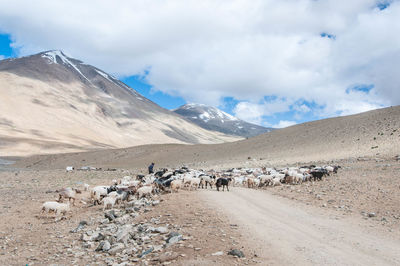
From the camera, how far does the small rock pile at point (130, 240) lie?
8.42 m

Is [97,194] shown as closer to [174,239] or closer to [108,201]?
[108,201]

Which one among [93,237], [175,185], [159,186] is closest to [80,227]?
[93,237]

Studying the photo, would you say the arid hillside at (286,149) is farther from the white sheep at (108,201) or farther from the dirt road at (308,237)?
the white sheep at (108,201)

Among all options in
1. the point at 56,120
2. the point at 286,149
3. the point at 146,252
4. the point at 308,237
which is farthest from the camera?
the point at 56,120

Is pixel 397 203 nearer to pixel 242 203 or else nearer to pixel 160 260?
pixel 242 203

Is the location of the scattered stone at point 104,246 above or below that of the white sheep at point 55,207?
below

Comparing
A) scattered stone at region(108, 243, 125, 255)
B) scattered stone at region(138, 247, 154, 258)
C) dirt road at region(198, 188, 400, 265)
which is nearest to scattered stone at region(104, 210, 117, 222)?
scattered stone at region(108, 243, 125, 255)

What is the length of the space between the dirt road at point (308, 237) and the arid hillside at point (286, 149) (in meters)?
26.2

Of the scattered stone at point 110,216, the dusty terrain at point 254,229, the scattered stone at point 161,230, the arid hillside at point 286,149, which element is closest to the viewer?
the dusty terrain at point 254,229

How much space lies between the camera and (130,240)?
31.7ft

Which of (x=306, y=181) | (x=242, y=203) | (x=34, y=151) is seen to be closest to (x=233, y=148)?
(x=306, y=181)

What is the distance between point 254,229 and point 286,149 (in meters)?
42.6

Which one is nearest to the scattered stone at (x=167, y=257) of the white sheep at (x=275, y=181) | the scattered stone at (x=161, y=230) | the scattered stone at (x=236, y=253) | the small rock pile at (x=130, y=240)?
the small rock pile at (x=130, y=240)

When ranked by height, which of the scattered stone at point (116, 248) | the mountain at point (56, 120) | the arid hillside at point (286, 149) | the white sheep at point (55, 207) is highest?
the mountain at point (56, 120)
